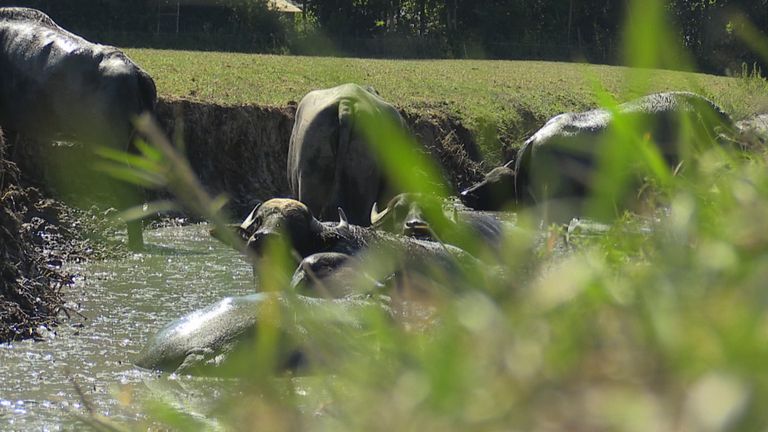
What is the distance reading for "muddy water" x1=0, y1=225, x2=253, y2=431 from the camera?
561 centimetres

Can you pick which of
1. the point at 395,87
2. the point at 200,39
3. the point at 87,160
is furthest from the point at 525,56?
the point at 87,160

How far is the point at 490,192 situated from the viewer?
15727 mm

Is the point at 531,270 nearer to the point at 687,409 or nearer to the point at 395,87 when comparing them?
the point at 687,409

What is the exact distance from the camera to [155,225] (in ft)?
43.5

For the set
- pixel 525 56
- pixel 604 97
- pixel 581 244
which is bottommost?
pixel 525 56

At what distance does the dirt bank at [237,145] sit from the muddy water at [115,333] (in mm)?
2585

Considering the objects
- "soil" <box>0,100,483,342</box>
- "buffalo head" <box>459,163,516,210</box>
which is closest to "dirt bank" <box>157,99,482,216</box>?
"soil" <box>0,100,483,342</box>

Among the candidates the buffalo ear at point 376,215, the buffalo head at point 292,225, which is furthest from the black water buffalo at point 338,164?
the buffalo head at point 292,225

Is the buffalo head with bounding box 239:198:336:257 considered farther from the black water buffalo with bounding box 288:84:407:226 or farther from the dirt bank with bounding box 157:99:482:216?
the dirt bank with bounding box 157:99:482:216

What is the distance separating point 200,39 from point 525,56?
39.5 feet

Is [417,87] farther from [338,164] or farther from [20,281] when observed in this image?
[20,281]

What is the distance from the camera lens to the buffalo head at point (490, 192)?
1584cm

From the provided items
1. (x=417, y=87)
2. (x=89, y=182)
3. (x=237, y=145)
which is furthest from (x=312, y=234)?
(x=417, y=87)

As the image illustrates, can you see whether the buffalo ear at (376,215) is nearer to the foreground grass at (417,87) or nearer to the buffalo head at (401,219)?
the buffalo head at (401,219)
